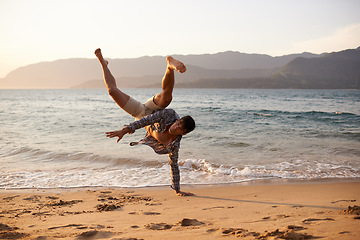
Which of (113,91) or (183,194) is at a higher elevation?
(113,91)

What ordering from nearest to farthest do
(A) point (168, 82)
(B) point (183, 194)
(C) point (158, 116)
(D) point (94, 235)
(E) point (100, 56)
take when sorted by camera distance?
1. (D) point (94, 235)
2. (A) point (168, 82)
3. (C) point (158, 116)
4. (E) point (100, 56)
5. (B) point (183, 194)

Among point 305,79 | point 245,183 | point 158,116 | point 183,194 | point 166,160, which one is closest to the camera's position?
point 158,116

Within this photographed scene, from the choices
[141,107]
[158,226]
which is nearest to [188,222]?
[158,226]

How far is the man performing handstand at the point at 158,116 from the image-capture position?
4.32 metres

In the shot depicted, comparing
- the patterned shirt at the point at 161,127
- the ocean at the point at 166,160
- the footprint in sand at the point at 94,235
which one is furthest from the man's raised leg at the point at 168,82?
the ocean at the point at 166,160

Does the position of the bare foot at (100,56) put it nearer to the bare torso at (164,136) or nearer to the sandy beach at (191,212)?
the bare torso at (164,136)

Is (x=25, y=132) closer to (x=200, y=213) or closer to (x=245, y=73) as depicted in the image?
(x=200, y=213)

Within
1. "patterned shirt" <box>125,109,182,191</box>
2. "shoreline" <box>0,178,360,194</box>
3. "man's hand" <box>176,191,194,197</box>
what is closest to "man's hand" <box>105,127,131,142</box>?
"patterned shirt" <box>125,109,182,191</box>

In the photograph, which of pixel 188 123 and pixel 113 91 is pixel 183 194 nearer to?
pixel 188 123

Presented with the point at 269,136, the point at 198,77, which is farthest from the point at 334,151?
the point at 198,77

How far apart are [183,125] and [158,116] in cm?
42

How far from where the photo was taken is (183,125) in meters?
4.39

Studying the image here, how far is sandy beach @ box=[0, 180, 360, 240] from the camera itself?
129 inches

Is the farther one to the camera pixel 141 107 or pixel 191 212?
pixel 141 107
